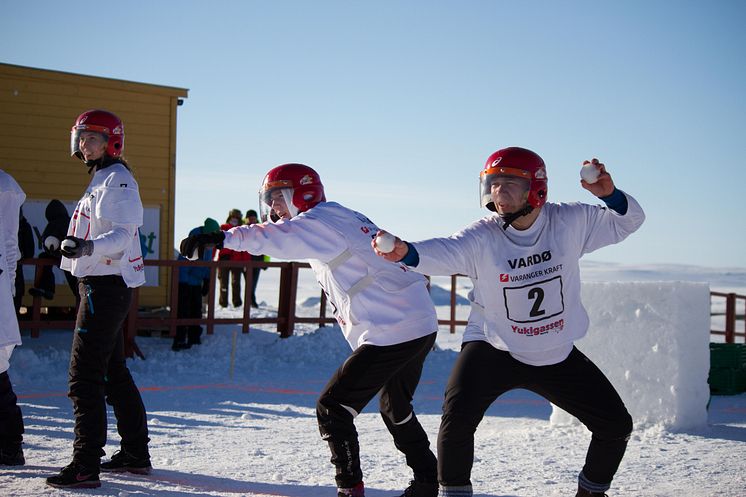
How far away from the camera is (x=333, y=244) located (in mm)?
4855

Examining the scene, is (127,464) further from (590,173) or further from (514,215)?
(590,173)

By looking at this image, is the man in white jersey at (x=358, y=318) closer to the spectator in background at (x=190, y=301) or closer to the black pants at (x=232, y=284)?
the spectator in background at (x=190, y=301)

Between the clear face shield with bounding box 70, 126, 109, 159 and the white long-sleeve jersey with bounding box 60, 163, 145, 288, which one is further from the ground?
the clear face shield with bounding box 70, 126, 109, 159

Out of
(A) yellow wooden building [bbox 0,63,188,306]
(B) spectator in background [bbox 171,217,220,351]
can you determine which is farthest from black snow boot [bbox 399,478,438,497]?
(A) yellow wooden building [bbox 0,63,188,306]

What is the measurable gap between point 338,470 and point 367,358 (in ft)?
2.21

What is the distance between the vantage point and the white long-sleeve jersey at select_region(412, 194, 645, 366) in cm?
438

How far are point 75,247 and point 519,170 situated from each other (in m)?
2.53

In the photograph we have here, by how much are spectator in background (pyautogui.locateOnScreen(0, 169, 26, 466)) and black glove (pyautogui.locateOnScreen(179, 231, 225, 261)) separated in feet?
5.43

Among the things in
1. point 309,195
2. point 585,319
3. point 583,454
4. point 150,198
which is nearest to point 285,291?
point 150,198

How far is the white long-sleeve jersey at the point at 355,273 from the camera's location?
4.78 m

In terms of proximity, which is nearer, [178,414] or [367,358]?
[367,358]

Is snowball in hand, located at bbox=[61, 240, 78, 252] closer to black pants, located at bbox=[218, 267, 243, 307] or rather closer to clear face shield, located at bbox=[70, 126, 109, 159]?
clear face shield, located at bbox=[70, 126, 109, 159]

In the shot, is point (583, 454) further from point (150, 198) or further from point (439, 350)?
point (150, 198)

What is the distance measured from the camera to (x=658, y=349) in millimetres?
7785
